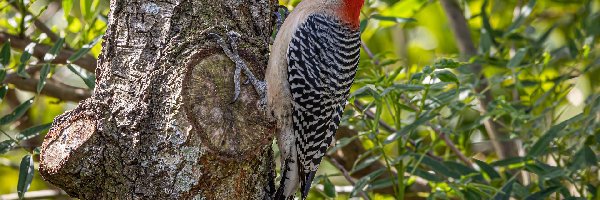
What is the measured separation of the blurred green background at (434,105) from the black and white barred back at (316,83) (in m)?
0.09

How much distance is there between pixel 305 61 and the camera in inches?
132

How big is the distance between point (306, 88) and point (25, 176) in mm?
1061

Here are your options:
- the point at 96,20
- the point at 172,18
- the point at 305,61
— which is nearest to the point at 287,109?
the point at 305,61

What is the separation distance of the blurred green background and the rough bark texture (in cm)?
55

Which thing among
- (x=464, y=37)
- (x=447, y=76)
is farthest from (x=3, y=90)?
(x=464, y=37)

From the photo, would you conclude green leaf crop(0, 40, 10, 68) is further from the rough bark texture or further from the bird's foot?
the bird's foot

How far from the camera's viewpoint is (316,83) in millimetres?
3342

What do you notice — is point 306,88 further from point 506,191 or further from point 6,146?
point 6,146

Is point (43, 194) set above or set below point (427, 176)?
below

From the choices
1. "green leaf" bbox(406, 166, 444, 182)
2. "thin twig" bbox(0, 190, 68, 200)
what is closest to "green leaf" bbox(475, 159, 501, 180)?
"green leaf" bbox(406, 166, 444, 182)

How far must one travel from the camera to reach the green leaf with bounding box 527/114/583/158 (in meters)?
3.26

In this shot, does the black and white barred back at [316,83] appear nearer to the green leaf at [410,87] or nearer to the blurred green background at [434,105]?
the blurred green background at [434,105]

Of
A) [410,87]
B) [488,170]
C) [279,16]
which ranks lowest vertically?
[488,170]

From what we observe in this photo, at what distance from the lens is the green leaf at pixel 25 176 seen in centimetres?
299
